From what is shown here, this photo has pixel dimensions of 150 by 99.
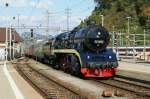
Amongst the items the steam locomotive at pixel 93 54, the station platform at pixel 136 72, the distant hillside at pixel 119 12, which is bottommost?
the station platform at pixel 136 72

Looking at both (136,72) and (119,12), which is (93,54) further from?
(119,12)

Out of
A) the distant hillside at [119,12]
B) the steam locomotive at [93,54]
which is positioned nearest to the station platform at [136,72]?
the steam locomotive at [93,54]

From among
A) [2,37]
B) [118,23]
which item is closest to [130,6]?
[118,23]

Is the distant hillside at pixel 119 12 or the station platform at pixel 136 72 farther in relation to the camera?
the distant hillside at pixel 119 12

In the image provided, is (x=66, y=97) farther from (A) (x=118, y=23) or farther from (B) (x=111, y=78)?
(A) (x=118, y=23)

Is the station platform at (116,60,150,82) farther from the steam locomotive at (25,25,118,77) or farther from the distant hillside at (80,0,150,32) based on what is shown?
the distant hillside at (80,0,150,32)

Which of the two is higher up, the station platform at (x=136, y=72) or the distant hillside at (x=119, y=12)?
the distant hillside at (x=119, y=12)

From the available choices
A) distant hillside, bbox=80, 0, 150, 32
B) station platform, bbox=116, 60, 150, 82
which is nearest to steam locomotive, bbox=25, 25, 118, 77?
station platform, bbox=116, 60, 150, 82

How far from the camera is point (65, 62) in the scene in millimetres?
35469

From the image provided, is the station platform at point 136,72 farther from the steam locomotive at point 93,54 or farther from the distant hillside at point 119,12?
the distant hillside at point 119,12

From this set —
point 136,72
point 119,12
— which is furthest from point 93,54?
point 119,12

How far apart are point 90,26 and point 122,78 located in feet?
13.4

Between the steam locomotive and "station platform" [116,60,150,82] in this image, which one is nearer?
the steam locomotive

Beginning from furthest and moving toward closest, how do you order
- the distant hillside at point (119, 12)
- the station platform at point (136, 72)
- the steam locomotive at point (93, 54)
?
the distant hillside at point (119, 12) → the station platform at point (136, 72) → the steam locomotive at point (93, 54)
